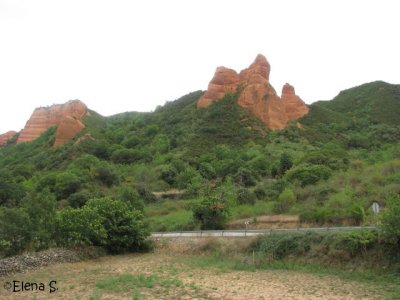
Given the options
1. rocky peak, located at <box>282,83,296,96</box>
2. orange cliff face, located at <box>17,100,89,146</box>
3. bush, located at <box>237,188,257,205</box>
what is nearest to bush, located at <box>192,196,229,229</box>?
bush, located at <box>237,188,257,205</box>

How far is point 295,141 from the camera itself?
6806 cm

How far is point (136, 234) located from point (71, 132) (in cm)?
6411

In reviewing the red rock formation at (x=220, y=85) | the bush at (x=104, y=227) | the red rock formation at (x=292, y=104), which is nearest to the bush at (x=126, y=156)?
the red rock formation at (x=220, y=85)

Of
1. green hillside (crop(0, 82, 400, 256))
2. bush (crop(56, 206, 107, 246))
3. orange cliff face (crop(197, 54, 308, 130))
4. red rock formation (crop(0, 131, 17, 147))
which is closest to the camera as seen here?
bush (crop(56, 206, 107, 246))

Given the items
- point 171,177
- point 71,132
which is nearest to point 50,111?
point 71,132

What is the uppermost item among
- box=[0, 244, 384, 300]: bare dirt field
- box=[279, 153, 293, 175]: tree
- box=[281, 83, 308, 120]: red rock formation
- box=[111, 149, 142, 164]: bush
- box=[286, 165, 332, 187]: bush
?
box=[281, 83, 308, 120]: red rock formation

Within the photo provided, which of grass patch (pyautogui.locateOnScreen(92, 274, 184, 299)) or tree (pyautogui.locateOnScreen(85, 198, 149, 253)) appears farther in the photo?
tree (pyautogui.locateOnScreen(85, 198, 149, 253))

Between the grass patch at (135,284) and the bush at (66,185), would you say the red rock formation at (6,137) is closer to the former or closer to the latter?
the bush at (66,185)

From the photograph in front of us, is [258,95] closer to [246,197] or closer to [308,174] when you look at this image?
[308,174]

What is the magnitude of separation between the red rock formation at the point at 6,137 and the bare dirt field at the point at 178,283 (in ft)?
356

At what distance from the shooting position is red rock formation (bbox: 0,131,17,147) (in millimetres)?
121906

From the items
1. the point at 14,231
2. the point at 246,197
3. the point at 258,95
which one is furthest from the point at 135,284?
the point at 258,95

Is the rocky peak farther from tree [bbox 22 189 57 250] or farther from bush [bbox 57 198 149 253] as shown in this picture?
tree [bbox 22 189 57 250]

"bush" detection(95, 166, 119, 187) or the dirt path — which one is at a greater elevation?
"bush" detection(95, 166, 119, 187)
